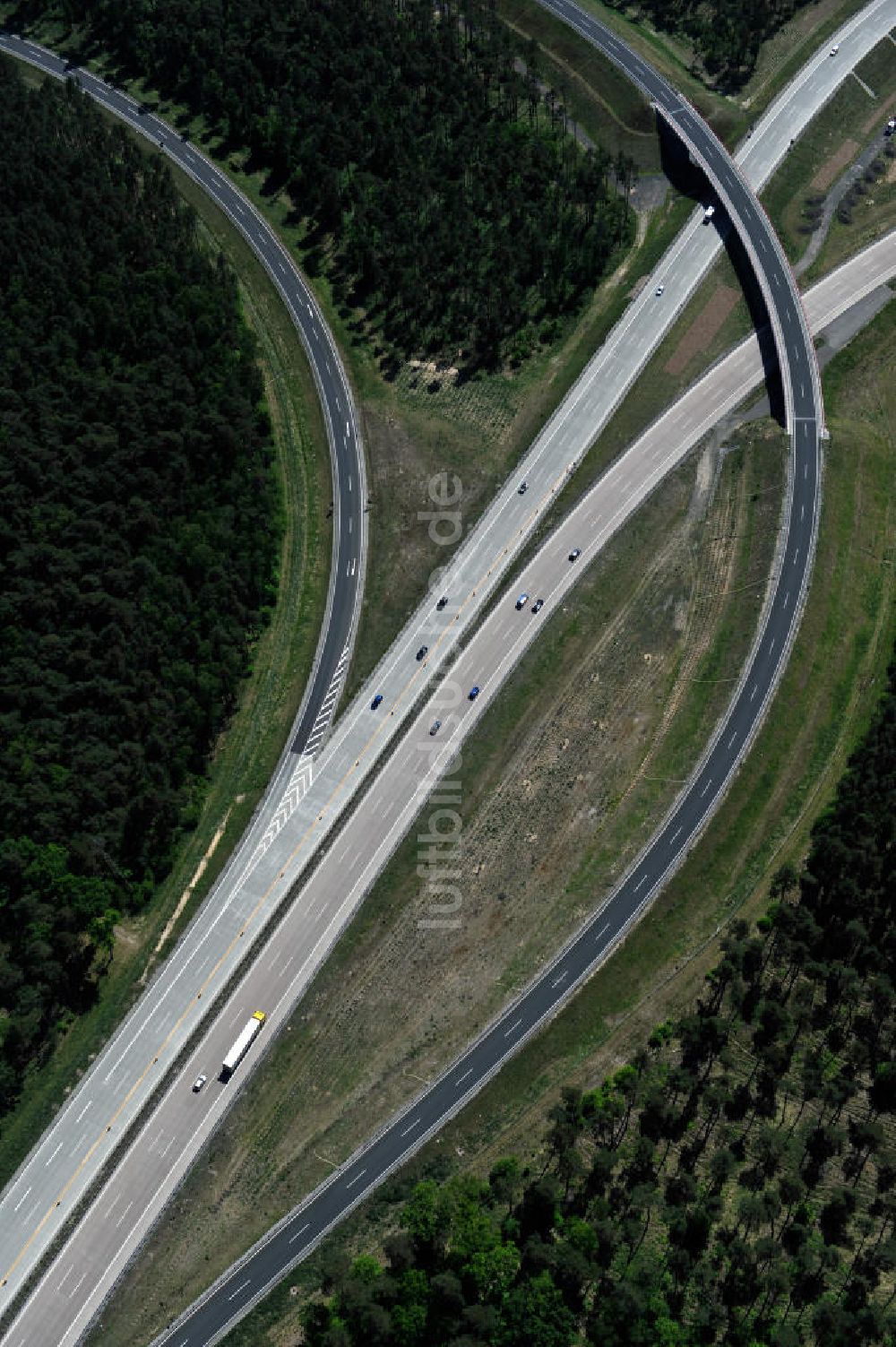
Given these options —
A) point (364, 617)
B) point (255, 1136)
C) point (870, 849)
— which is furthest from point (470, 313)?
point (255, 1136)

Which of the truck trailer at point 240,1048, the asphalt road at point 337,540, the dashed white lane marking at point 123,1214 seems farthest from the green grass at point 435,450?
the dashed white lane marking at point 123,1214

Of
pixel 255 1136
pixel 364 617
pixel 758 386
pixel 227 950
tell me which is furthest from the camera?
pixel 758 386

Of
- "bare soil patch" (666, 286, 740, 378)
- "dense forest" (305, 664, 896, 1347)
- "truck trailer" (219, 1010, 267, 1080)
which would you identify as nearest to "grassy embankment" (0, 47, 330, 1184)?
"truck trailer" (219, 1010, 267, 1080)

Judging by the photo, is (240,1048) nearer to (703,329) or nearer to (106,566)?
(106,566)

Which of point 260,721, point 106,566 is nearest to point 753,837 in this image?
point 260,721

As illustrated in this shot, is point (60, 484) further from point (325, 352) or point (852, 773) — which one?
point (852, 773)
